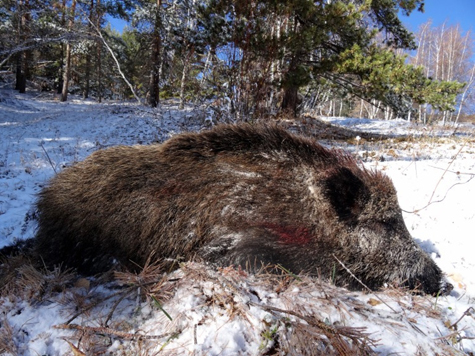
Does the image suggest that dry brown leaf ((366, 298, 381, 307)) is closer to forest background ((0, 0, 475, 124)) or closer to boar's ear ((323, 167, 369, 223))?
boar's ear ((323, 167, 369, 223))

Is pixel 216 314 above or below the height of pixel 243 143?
below

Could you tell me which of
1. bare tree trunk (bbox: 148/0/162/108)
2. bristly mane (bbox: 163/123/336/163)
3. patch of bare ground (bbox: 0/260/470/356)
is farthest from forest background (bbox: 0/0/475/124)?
patch of bare ground (bbox: 0/260/470/356)

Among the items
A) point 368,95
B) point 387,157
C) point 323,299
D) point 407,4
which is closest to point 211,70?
point 387,157

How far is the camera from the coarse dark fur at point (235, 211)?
2.29m

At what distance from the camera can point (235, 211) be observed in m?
2.35

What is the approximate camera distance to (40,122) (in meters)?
14.1

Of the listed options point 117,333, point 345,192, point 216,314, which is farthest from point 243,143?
point 117,333

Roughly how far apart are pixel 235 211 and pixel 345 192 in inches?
39.0

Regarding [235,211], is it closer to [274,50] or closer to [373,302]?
[373,302]

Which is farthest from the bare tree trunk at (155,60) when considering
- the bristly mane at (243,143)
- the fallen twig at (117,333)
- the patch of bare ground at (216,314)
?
the fallen twig at (117,333)

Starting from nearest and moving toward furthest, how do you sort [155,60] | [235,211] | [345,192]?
1. [235,211]
2. [345,192]
3. [155,60]

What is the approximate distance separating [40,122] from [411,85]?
15.9m

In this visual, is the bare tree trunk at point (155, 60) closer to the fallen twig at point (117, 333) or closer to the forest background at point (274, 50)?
the forest background at point (274, 50)

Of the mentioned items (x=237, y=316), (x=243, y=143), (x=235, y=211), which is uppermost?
(x=243, y=143)
